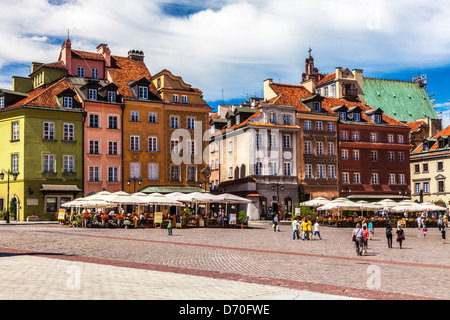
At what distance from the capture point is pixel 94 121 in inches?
2186

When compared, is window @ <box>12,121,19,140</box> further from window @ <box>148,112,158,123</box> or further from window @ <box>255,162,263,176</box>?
window @ <box>255,162,263,176</box>

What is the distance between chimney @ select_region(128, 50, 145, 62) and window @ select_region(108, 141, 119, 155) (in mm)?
13985

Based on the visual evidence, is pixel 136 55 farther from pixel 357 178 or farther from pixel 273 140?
pixel 357 178

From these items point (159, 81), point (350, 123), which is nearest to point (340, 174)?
point (350, 123)

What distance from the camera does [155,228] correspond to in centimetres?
4172

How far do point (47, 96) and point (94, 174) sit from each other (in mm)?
8981

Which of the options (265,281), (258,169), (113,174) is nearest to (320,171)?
(258,169)

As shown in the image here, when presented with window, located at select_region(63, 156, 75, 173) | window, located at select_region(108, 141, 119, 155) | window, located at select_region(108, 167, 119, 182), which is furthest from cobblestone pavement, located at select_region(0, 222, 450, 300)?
window, located at select_region(108, 141, 119, 155)

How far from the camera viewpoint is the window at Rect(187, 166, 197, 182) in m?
59.4

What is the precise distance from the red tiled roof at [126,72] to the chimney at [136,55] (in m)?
0.96

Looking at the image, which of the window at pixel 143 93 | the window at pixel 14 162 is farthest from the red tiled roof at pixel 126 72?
the window at pixel 14 162
